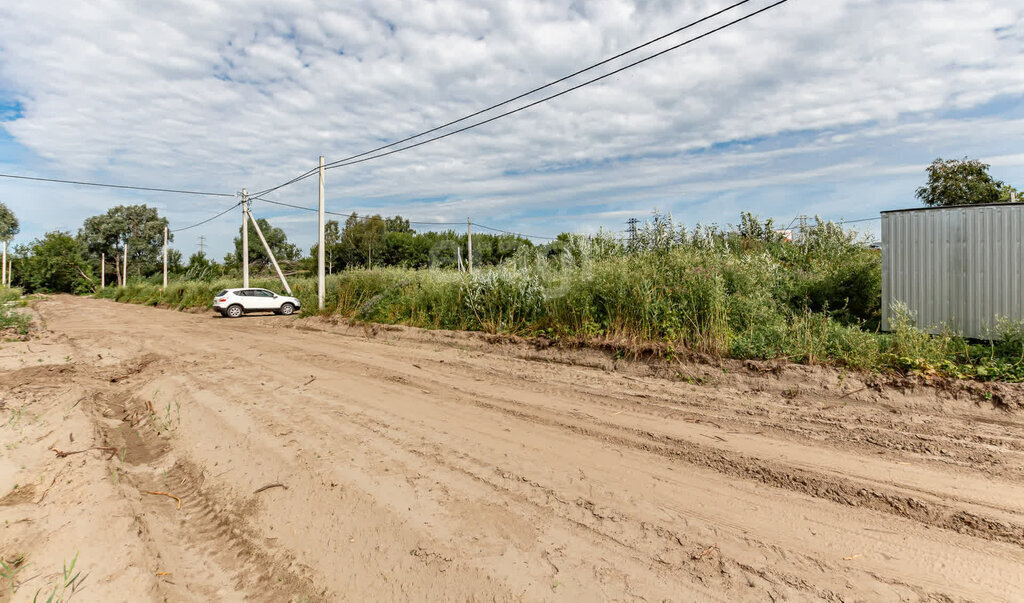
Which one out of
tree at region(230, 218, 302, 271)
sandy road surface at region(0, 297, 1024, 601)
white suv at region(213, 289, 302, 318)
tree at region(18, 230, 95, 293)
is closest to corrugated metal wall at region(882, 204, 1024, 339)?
sandy road surface at region(0, 297, 1024, 601)

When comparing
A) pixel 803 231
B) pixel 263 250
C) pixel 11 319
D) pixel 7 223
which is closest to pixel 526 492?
pixel 803 231

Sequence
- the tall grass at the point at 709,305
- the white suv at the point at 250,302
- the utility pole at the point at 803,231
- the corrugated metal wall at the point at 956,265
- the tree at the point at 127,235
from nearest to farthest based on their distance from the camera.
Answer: the tall grass at the point at 709,305 → the corrugated metal wall at the point at 956,265 → the utility pole at the point at 803,231 → the white suv at the point at 250,302 → the tree at the point at 127,235

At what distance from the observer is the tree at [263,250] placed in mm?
58250

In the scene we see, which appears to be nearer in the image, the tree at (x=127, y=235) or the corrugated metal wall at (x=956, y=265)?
the corrugated metal wall at (x=956, y=265)

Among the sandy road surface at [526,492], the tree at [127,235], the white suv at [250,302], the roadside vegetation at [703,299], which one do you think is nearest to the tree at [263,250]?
the tree at [127,235]

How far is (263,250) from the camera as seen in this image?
62188 mm

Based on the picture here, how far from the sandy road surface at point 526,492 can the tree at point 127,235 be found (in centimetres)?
6631

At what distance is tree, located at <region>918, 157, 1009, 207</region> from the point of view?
65.7ft

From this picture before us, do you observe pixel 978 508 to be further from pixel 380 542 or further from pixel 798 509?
pixel 380 542

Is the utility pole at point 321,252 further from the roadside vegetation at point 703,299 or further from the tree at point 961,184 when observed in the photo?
the tree at point 961,184

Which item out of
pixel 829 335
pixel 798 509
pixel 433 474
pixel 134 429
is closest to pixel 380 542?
pixel 433 474

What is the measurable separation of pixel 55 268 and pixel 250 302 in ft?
157

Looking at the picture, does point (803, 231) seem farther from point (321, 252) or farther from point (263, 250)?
point (263, 250)

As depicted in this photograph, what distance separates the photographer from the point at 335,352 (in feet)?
35.9
